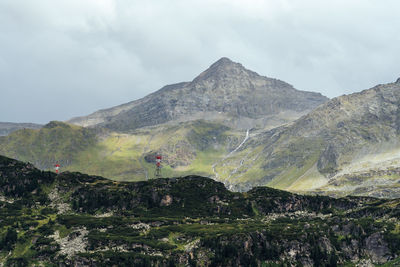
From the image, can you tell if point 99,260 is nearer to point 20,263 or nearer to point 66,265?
point 66,265

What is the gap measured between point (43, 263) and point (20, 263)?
34.4 feet

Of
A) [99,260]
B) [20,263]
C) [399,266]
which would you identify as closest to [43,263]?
[20,263]

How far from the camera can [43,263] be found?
19925cm

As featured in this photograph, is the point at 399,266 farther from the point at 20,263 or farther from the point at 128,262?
the point at 20,263

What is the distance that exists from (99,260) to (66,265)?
1477 cm

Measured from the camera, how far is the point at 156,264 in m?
200

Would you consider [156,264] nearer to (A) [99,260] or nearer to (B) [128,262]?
(B) [128,262]

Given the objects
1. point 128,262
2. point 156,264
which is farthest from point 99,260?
point 156,264

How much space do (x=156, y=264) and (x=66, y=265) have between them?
40.0 m

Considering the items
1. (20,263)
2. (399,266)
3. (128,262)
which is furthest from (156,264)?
(399,266)

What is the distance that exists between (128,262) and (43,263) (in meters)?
39.0

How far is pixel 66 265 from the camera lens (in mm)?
194875

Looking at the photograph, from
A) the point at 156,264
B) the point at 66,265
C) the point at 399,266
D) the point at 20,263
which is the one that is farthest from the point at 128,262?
the point at 399,266

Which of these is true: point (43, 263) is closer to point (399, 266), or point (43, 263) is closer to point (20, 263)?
point (20, 263)
